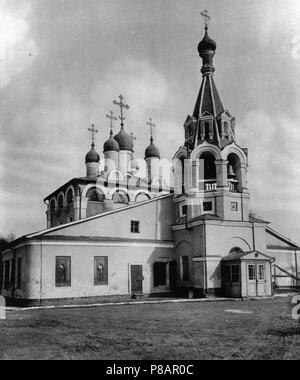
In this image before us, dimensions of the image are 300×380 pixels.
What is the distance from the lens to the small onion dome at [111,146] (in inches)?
1410

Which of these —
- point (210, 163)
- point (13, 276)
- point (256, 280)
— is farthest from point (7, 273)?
point (256, 280)

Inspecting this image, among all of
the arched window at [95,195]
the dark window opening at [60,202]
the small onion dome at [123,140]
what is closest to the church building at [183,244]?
the arched window at [95,195]

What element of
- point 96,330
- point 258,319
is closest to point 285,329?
point 258,319

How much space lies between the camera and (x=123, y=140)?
3681 centimetres

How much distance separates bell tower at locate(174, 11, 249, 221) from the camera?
82.0 feet

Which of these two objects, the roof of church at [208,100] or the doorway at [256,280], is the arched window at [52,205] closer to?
the roof of church at [208,100]

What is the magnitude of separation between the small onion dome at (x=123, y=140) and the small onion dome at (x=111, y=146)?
27.6 inches

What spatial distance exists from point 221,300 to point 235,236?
171 inches

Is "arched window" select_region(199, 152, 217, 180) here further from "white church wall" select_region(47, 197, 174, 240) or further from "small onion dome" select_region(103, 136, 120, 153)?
"small onion dome" select_region(103, 136, 120, 153)

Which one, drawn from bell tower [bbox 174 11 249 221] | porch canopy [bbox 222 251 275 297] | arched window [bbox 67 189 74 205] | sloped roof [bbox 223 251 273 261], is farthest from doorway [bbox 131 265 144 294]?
arched window [bbox 67 189 74 205]

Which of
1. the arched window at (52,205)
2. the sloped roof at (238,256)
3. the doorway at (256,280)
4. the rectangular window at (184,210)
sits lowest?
the doorway at (256,280)

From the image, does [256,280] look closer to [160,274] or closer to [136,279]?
[160,274]

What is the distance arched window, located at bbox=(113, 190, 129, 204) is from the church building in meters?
7.11
